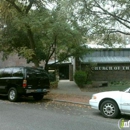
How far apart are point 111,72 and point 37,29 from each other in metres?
13.4

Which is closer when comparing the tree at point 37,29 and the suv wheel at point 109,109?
the suv wheel at point 109,109

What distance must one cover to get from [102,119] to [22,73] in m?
5.86

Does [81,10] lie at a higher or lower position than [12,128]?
higher

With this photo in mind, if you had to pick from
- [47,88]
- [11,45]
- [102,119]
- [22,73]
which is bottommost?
[102,119]

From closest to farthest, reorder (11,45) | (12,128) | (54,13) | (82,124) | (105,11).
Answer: (12,128) < (82,124) < (105,11) < (54,13) < (11,45)

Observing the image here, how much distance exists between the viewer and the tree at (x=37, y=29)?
13.5m

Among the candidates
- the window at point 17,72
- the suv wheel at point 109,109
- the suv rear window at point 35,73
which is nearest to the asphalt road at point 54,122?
the suv wheel at point 109,109

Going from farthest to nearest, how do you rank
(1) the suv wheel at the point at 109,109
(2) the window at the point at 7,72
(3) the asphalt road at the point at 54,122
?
(2) the window at the point at 7,72 < (1) the suv wheel at the point at 109,109 < (3) the asphalt road at the point at 54,122

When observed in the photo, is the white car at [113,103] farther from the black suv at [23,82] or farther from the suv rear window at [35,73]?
the suv rear window at [35,73]

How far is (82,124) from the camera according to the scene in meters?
7.25

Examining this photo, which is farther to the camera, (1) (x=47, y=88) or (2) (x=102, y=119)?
(1) (x=47, y=88)

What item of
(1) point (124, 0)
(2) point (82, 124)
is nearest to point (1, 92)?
(2) point (82, 124)

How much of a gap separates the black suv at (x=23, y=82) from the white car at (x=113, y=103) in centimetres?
457

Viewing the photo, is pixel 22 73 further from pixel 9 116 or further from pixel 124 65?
pixel 124 65
